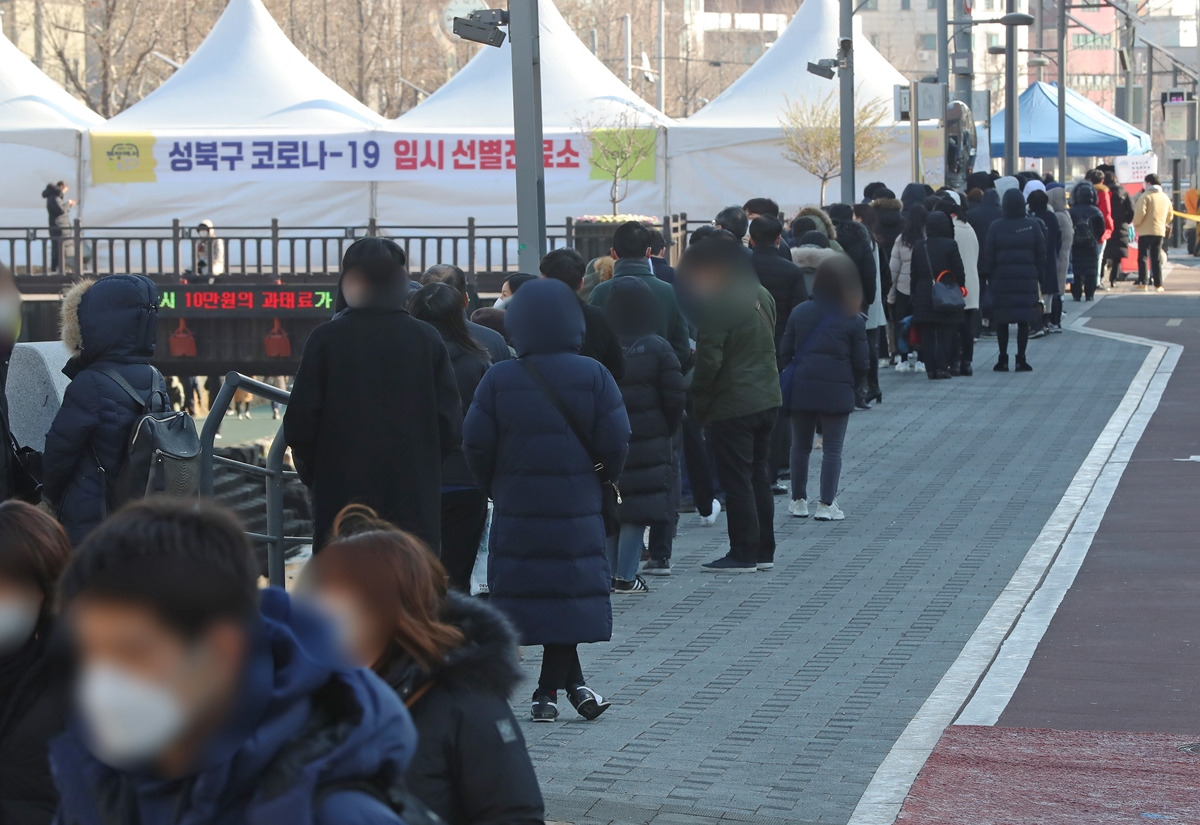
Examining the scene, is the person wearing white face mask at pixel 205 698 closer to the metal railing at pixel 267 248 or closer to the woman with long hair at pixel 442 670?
the woman with long hair at pixel 442 670

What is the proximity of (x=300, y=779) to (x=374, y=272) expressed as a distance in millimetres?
4362

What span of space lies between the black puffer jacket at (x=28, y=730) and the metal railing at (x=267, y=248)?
1442 cm

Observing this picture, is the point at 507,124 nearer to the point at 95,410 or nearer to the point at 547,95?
the point at 547,95

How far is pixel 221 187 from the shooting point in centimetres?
3025

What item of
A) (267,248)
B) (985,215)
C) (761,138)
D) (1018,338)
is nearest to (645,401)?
(1018,338)

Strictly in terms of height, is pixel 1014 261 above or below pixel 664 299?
above

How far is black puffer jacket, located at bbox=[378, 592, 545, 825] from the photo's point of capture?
2.73m

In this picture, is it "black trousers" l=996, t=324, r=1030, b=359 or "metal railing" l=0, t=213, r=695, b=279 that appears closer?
"black trousers" l=996, t=324, r=1030, b=359

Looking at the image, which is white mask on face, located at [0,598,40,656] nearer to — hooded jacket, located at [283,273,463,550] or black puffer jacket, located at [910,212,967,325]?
hooded jacket, located at [283,273,463,550]

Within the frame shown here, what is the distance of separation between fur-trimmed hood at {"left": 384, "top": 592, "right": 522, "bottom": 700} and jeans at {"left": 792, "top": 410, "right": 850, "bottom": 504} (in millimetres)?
7896

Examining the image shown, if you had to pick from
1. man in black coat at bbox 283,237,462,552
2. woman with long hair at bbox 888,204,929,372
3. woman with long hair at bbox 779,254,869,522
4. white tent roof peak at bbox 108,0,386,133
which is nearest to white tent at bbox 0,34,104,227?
white tent roof peak at bbox 108,0,386,133

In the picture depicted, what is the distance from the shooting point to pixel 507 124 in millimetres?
30438

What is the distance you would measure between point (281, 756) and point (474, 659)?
919 mm

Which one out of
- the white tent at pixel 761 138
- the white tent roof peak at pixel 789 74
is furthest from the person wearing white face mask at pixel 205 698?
the white tent roof peak at pixel 789 74
